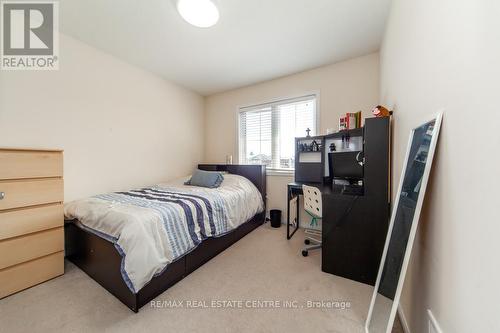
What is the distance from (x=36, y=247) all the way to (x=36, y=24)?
2287 millimetres

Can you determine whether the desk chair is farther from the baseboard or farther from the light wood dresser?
the light wood dresser

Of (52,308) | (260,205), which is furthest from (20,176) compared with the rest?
(260,205)

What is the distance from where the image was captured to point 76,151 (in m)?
2.37

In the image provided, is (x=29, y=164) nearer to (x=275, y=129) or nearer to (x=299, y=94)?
(x=275, y=129)

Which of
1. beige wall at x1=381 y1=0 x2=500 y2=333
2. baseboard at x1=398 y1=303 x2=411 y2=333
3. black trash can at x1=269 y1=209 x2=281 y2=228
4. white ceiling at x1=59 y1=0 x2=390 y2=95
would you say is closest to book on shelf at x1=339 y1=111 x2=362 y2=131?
white ceiling at x1=59 y1=0 x2=390 y2=95

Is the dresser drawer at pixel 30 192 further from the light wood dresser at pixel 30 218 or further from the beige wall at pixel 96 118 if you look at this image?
the beige wall at pixel 96 118

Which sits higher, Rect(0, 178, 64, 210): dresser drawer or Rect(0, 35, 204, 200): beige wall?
Rect(0, 35, 204, 200): beige wall

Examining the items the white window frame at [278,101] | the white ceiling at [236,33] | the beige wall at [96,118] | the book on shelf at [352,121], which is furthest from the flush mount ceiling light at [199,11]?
the book on shelf at [352,121]

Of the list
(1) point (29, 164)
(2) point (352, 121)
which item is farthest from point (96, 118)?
(2) point (352, 121)

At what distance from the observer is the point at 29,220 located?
1734 millimetres

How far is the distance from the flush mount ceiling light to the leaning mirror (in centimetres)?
195

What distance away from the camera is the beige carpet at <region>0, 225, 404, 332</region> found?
4.49ft

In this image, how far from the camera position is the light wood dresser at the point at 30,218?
5.31 feet

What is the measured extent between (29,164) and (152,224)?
1265 mm
